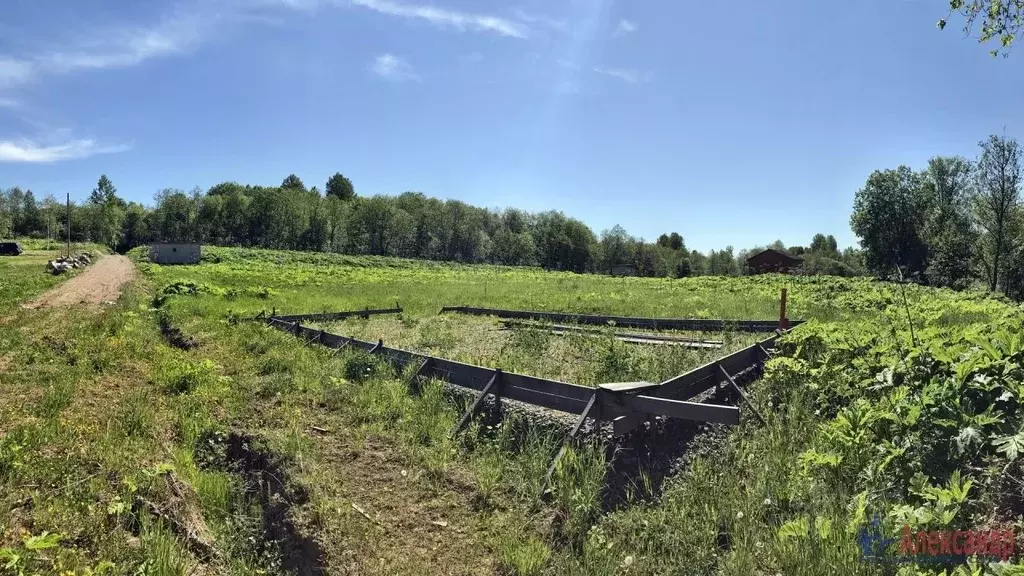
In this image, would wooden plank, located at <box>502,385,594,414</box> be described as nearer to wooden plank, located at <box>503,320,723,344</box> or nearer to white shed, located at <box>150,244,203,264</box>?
wooden plank, located at <box>503,320,723,344</box>

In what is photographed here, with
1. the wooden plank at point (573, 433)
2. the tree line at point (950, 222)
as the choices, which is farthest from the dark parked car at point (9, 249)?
the tree line at point (950, 222)

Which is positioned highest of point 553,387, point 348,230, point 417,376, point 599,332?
point 348,230

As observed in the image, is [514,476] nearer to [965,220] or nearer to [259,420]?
[259,420]

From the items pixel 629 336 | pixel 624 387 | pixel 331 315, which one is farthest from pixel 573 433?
pixel 331 315

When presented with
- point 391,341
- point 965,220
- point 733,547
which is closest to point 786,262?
point 965,220

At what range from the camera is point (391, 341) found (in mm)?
12258

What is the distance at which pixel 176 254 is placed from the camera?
5681 cm

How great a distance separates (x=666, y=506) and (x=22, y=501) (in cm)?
534

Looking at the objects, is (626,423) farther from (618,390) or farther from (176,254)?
(176,254)

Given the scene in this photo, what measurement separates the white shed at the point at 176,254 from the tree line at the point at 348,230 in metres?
41.9

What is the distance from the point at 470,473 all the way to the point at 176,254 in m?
62.9

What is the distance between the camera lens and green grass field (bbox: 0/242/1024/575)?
3578mm

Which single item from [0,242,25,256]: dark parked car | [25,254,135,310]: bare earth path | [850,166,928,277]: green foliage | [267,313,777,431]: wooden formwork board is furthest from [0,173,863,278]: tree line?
[267,313,777,431]: wooden formwork board

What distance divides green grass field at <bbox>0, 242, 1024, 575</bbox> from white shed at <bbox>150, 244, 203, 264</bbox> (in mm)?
55121
